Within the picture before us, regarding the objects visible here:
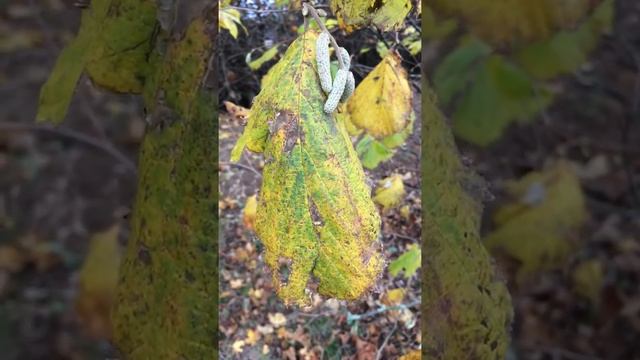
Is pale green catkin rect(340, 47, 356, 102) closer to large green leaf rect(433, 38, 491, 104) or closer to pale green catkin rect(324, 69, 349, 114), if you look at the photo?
pale green catkin rect(324, 69, 349, 114)

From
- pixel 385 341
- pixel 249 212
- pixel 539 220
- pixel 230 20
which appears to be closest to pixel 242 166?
pixel 249 212

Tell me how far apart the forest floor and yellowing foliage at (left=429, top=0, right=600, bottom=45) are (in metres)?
0.13

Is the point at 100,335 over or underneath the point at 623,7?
underneath

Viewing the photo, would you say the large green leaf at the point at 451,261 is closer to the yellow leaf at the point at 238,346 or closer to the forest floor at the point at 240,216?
the forest floor at the point at 240,216

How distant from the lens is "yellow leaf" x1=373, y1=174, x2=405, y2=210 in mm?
802

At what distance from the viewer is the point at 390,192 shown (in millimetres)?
808

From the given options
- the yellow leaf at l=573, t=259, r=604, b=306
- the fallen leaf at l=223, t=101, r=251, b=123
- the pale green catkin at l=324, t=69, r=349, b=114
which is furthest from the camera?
the yellow leaf at l=573, t=259, r=604, b=306

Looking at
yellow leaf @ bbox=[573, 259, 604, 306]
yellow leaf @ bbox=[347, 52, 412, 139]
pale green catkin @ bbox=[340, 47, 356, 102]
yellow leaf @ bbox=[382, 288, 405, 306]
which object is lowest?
yellow leaf @ bbox=[573, 259, 604, 306]

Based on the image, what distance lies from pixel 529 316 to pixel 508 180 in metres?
0.26

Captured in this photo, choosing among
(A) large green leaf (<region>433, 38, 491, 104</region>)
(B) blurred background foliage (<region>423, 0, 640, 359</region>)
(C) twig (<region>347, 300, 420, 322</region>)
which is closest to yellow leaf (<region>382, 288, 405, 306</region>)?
(C) twig (<region>347, 300, 420, 322</region>)

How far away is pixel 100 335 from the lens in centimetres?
68

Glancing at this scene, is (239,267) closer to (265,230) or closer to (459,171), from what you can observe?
(265,230)

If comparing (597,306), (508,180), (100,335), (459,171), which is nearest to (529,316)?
(597,306)

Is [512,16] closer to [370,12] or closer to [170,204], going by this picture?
[370,12]
